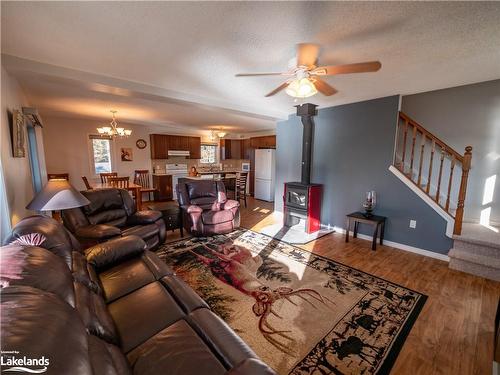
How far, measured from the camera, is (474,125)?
3262mm

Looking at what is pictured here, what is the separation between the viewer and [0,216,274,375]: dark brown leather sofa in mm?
659

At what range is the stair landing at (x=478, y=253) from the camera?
263 centimetres

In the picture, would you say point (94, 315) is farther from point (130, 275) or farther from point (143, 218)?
point (143, 218)

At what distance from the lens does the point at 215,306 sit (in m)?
2.14

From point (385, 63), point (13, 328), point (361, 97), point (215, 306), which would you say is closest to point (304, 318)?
point (215, 306)

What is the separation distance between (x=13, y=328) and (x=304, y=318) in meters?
1.95

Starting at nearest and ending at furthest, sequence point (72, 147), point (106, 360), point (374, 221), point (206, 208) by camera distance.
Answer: point (106, 360) → point (374, 221) → point (206, 208) → point (72, 147)

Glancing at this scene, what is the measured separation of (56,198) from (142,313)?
1.28 m

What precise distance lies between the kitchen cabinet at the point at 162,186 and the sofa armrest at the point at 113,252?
195 inches

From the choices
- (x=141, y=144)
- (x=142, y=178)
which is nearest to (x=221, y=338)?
(x=142, y=178)

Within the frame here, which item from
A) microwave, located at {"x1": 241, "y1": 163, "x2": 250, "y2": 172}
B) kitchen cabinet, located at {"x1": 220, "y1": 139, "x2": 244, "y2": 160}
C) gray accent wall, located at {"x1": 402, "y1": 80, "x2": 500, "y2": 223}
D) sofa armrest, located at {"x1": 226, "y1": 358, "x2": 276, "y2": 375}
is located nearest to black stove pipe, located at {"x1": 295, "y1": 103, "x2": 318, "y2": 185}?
gray accent wall, located at {"x1": 402, "y1": 80, "x2": 500, "y2": 223}

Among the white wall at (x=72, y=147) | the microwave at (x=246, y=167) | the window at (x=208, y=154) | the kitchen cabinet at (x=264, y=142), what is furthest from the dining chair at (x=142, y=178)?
the kitchen cabinet at (x=264, y=142)

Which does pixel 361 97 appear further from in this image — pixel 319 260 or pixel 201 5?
→ pixel 201 5

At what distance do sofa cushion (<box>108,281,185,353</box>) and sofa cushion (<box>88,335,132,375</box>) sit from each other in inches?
6.9
